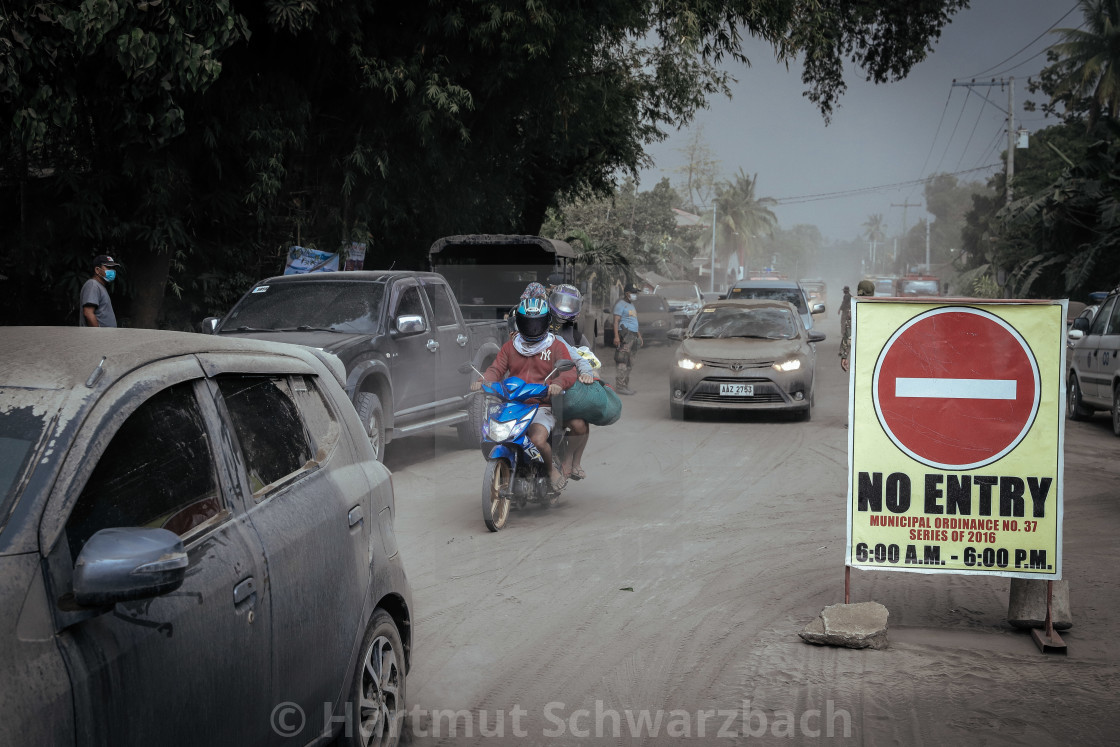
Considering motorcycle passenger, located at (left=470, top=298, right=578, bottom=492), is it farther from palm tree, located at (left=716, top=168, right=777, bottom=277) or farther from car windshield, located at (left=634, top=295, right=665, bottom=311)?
palm tree, located at (left=716, top=168, right=777, bottom=277)

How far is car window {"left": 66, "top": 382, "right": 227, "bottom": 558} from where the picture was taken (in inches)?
97.1

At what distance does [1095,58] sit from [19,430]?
48744mm

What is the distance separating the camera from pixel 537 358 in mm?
8453

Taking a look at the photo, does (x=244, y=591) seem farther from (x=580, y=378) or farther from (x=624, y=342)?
(x=624, y=342)

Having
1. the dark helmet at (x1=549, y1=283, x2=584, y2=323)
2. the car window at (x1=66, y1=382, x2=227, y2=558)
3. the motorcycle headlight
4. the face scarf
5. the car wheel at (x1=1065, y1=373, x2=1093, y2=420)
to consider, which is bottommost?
the car wheel at (x1=1065, y1=373, x2=1093, y2=420)

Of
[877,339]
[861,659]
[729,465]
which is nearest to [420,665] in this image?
[861,659]

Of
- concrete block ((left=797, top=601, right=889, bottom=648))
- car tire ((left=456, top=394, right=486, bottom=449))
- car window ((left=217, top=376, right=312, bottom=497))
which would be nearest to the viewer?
car window ((left=217, top=376, right=312, bottom=497))

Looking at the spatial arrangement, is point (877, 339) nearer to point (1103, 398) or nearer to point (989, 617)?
point (989, 617)

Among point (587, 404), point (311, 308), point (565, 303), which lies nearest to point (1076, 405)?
→ point (565, 303)

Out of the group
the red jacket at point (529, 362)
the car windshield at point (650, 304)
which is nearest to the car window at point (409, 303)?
the red jacket at point (529, 362)

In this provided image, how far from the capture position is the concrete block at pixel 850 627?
530 cm

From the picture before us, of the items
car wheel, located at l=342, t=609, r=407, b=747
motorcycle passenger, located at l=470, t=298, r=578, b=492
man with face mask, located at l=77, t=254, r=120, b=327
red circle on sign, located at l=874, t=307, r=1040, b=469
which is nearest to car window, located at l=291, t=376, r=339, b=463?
car wheel, located at l=342, t=609, r=407, b=747

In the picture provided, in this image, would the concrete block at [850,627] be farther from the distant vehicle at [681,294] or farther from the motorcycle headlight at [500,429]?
the distant vehicle at [681,294]

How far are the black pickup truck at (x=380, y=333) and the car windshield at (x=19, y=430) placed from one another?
730 cm
